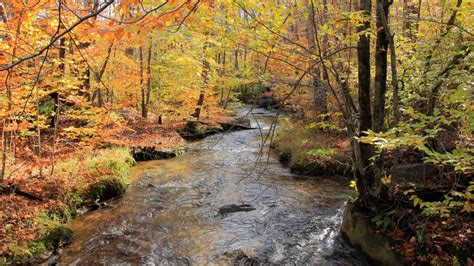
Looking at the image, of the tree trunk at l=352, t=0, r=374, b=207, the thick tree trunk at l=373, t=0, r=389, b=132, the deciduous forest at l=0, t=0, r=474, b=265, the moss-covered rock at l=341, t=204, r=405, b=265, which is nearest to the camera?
the deciduous forest at l=0, t=0, r=474, b=265

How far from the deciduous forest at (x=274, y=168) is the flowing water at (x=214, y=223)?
0.04 meters

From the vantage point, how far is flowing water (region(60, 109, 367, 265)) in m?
5.83

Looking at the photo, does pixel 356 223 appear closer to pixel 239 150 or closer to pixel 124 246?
pixel 124 246

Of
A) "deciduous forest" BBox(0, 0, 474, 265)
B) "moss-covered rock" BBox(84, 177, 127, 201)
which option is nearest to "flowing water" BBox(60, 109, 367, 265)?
"deciduous forest" BBox(0, 0, 474, 265)

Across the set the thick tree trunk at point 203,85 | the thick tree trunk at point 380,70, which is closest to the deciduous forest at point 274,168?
the thick tree trunk at point 380,70

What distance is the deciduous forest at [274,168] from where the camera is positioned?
175 inches

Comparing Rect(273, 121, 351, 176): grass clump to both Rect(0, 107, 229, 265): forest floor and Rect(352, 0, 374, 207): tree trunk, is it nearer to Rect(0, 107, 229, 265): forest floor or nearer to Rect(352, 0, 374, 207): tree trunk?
Rect(352, 0, 374, 207): tree trunk

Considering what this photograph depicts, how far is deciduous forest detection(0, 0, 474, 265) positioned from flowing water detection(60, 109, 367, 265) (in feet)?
0.13

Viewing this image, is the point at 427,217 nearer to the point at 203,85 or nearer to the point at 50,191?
the point at 50,191

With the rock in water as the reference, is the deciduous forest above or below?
above

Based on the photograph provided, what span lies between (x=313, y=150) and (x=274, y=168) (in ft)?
5.64

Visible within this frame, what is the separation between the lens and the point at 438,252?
462cm

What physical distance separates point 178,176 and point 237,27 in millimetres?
6402

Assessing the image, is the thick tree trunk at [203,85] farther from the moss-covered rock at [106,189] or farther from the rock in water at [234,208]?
the rock in water at [234,208]
